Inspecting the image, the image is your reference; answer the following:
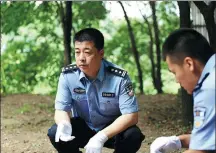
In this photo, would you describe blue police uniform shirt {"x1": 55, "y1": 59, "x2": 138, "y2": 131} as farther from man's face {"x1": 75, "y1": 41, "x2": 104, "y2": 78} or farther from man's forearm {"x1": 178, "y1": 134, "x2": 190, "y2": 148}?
man's forearm {"x1": 178, "y1": 134, "x2": 190, "y2": 148}

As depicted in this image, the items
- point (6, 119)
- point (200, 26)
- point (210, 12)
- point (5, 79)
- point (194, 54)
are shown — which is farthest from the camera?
point (5, 79)

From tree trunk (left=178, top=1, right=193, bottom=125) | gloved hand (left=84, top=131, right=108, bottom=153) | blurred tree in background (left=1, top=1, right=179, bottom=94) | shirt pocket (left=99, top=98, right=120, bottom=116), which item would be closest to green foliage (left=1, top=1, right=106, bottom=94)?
blurred tree in background (left=1, top=1, right=179, bottom=94)

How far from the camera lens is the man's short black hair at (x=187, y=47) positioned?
2070mm

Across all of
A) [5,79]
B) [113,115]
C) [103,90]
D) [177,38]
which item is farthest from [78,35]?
[5,79]

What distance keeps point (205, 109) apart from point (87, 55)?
4.15ft

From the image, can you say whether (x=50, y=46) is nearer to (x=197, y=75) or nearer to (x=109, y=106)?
(x=109, y=106)

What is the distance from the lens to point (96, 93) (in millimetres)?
3207

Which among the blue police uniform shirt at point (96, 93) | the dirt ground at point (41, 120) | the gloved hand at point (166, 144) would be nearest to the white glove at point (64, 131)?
the blue police uniform shirt at point (96, 93)

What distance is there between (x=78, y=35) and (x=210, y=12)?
5.32 ft

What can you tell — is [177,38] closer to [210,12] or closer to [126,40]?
[210,12]

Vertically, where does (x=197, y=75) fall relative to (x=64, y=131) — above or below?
above

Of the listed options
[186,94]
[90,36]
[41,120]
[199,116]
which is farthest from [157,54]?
[199,116]

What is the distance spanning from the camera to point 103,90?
3172mm

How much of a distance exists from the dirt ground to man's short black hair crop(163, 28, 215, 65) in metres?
1.90
